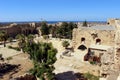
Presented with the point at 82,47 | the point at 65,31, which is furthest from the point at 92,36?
the point at 65,31

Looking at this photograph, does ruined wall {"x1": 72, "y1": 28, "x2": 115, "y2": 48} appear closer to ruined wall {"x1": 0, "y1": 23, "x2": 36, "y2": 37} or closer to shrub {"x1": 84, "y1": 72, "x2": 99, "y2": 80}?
shrub {"x1": 84, "y1": 72, "x2": 99, "y2": 80}

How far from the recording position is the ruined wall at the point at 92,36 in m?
28.9

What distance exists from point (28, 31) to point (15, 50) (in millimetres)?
27493

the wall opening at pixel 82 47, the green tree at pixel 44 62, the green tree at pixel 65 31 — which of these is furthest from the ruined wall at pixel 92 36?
the green tree at pixel 65 31

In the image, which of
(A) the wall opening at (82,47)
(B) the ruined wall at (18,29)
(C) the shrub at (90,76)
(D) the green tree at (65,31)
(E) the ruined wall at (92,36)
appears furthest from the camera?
(B) the ruined wall at (18,29)

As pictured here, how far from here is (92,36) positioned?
30.5m

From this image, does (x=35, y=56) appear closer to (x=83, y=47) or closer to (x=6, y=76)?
(x=6, y=76)

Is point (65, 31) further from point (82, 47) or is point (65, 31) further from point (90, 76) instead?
point (90, 76)

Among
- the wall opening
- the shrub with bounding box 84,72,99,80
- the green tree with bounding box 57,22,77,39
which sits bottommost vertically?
the shrub with bounding box 84,72,99,80

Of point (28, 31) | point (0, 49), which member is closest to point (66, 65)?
point (0, 49)

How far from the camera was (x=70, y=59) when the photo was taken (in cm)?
2480

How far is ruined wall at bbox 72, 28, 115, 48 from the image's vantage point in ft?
94.8

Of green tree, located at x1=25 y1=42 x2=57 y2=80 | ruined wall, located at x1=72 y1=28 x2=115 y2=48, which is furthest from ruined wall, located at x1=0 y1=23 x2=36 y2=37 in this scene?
green tree, located at x1=25 y1=42 x2=57 y2=80

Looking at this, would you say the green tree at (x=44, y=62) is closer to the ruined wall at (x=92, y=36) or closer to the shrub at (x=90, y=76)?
the shrub at (x=90, y=76)
